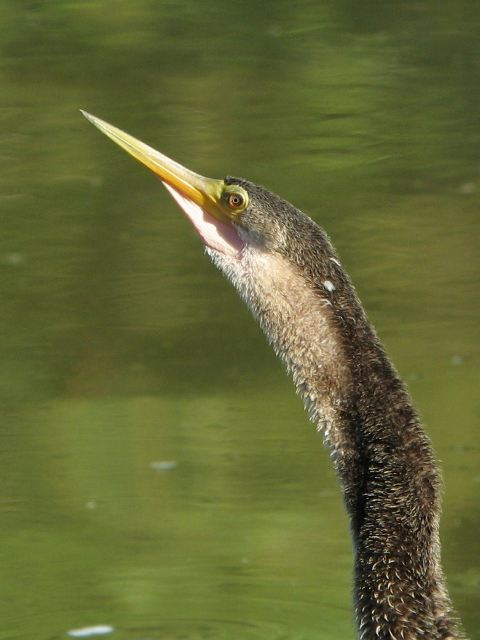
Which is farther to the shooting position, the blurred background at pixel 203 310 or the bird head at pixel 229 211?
the blurred background at pixel 203 310

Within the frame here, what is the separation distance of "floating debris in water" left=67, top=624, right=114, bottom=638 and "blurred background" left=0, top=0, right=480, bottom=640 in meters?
0.02

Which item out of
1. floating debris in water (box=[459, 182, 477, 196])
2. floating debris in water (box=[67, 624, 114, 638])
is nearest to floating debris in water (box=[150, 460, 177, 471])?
floating debris in water (box=[67, 624, 114, 638])

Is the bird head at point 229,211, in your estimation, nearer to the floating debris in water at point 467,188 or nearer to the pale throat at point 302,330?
the pale throat at point 302,330

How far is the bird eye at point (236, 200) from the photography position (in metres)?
4.92

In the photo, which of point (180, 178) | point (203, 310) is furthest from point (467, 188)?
point (180, 178)

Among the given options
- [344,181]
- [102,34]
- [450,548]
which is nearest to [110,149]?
[344,181]

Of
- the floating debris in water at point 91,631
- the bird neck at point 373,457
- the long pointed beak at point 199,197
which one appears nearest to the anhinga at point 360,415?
the bird neck at point 373,457

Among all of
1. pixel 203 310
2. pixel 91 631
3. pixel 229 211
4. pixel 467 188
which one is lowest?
pixel 467 188

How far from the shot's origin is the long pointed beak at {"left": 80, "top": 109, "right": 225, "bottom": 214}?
506 cm

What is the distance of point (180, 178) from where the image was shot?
205 inches

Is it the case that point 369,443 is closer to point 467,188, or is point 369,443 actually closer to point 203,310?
point 203,310

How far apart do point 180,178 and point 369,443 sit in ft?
4.40

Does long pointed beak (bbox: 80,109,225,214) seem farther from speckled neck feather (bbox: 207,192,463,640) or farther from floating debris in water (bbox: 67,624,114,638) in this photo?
floating debris in water (bbox: 67,624,114,638)

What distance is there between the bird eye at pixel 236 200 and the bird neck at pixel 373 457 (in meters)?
0.48
